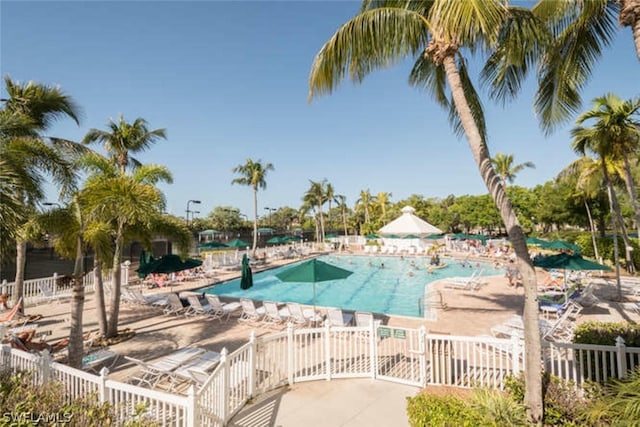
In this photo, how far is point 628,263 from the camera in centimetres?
1502

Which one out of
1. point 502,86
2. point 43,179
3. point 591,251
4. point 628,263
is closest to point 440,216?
point 591,251

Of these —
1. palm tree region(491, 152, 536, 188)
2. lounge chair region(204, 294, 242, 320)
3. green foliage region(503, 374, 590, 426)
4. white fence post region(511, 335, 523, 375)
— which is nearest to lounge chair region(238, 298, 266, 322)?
lounge chair region(204, 294, 242, 320)

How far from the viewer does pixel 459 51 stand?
467 centimetres

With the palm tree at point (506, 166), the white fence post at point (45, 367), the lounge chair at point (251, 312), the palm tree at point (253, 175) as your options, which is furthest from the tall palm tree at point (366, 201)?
the white fence post at point (45, 367)

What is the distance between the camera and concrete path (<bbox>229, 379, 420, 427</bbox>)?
4.22 metres

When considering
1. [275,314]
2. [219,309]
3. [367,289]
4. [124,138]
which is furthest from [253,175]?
[275,314]

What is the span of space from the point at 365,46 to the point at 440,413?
200 inches

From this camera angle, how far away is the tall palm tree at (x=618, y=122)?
8219 mm

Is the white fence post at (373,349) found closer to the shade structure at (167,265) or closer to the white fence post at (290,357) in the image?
the white fence post at (290,357)

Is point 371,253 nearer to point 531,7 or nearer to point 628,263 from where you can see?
point 628,263

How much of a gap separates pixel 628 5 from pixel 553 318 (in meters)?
8.99

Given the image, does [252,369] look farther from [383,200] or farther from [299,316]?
[383,200]

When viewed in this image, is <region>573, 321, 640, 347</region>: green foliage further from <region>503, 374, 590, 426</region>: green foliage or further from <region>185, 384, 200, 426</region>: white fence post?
<region>185, 384, 200, 426</region>: white fence post

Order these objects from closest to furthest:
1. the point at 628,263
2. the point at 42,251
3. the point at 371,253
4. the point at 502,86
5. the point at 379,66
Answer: the point at 379,66
the point at 502,86
the point at 628,263
the point at 42,251
the point at 371,253
